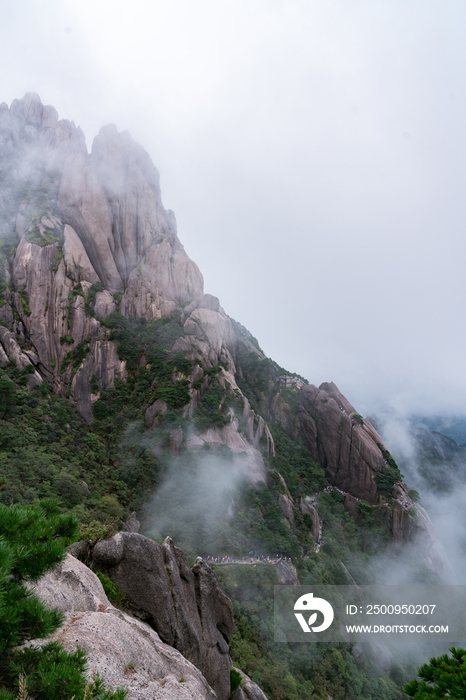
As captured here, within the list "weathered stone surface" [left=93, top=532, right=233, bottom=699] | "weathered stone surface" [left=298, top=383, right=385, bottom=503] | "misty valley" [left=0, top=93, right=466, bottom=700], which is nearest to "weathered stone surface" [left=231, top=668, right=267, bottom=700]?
"misty valley" [left=0, top=93, right=466, bottom=700]

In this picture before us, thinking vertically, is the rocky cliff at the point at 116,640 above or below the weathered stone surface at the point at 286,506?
below

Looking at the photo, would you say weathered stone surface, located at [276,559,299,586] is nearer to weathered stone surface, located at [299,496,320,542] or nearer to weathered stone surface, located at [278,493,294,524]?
weathered stone surface, located at [278,493,294,524]

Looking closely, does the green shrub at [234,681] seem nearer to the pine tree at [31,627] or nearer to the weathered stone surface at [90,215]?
the pine tree at [31,627]

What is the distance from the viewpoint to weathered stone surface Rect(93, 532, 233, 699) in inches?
392

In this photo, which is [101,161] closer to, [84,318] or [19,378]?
[84,318]

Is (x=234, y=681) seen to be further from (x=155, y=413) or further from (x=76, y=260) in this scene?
(x=76, y=260)

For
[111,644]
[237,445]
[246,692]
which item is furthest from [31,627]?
[237,445]

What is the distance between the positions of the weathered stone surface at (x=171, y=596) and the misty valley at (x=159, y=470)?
0.06 meters

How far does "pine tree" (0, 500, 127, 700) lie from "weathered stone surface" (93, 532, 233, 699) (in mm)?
6895

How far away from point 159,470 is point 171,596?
2617 cm

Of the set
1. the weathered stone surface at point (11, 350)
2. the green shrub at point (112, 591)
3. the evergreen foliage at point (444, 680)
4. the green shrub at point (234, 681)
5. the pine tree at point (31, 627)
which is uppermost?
the weathered stone surface at point (11, 350)

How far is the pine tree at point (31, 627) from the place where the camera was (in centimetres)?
310

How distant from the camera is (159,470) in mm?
35750

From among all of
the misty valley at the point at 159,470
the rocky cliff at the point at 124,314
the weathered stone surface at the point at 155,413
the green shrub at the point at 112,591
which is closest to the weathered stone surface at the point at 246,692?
the misty valley at the point at 159,470
